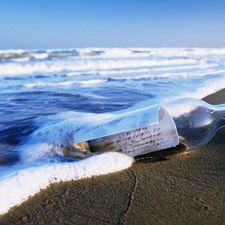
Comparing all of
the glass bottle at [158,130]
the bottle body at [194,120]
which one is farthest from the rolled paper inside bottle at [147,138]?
the bottle body at [194,120]

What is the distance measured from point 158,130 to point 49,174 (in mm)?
733

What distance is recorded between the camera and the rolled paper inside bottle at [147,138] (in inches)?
74.8

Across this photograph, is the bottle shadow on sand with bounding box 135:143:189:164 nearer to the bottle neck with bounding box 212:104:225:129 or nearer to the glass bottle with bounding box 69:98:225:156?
the glass bottle with bounding box 69:98:225:156

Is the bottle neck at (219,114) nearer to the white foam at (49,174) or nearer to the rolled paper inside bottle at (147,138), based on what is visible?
the rolled paper inside bottle at (147,138)

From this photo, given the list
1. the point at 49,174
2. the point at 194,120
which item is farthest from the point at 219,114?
the point at 49,174

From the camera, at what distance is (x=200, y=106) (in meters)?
2.25

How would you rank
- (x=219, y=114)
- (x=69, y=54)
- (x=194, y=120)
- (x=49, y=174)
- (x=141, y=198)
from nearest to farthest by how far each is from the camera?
(x=141, y=198)
(x=49, y=174)
(x=194, y=120)
(x=219, y=114)
(x=69, y=54)

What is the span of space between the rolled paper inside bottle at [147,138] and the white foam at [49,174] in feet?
0.20

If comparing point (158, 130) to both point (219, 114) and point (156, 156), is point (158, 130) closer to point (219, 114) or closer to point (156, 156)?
point (156, 156)

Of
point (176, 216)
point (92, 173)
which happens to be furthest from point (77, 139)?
point (176, 216)

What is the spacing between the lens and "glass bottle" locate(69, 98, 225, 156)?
75.4 inches

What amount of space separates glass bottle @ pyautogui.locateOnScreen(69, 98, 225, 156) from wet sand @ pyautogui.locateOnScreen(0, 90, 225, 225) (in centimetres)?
12

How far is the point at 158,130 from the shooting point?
191 cm

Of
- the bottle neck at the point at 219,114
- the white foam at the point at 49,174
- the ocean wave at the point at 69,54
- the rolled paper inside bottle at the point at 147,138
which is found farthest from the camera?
the ocean wave at the point at 69,54
